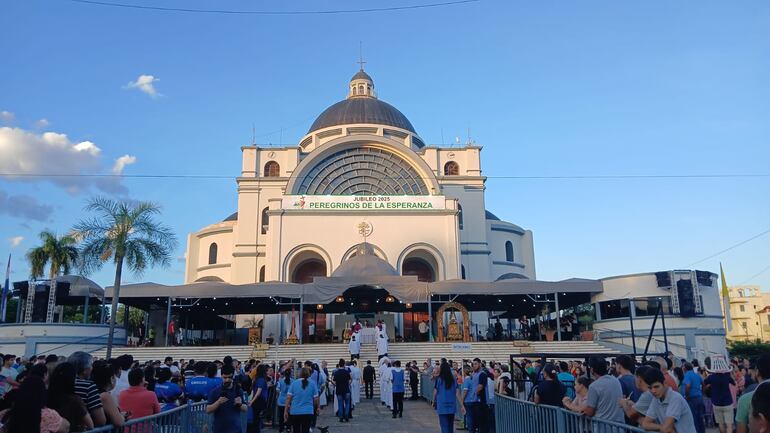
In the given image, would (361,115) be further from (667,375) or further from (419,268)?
(667,375)

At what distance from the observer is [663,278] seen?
31.7 meters

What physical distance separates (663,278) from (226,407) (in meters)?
29.6

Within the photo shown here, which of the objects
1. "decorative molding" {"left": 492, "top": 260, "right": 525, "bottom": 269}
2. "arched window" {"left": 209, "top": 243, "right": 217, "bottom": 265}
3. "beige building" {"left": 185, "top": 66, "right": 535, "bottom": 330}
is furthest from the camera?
"decorative molding" {"left": 492, "top": 260, "right": 525, "bottom": 269}

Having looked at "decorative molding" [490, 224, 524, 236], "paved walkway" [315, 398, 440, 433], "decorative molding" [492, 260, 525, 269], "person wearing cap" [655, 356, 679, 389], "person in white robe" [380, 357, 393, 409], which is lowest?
"paved walkway" [315, 398, 440, 433]

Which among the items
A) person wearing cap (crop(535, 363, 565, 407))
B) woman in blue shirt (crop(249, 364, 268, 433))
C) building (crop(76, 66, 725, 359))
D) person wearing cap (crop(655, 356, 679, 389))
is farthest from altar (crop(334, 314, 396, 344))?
person wearing cap (crop(535, 363, 565, 407))

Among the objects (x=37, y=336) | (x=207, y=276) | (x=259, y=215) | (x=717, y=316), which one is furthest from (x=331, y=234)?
(x=717, y=316)

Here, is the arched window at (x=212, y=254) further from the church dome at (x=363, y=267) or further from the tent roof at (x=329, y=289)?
the church dome at (x=363, y=267)

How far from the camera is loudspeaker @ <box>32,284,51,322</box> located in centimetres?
3075

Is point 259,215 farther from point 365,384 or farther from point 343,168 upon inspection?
point 365,384

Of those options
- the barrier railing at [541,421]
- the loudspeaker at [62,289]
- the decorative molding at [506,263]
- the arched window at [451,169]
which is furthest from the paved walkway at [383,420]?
the arched window at [451,169]

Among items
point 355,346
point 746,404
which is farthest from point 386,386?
point 746,404

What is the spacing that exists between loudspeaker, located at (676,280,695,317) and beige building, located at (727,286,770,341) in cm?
4495

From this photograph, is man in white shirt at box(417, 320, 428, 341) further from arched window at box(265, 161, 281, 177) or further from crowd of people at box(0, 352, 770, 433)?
arched window at box(265, 161, 281, 177)

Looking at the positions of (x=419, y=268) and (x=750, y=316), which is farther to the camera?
(x=750, y=316)
